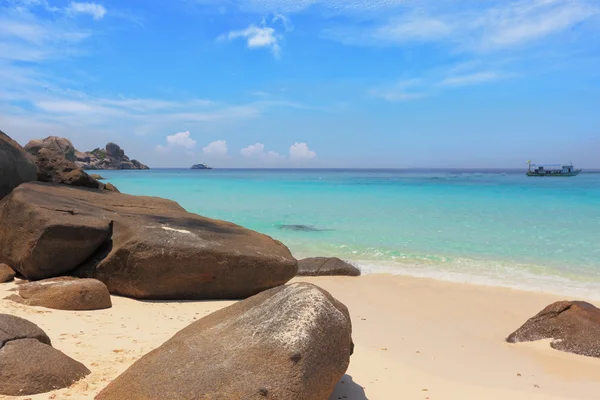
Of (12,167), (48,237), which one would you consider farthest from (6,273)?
(12,167)

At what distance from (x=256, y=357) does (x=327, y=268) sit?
275 inches

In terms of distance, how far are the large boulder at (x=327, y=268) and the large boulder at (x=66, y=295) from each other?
4.74m

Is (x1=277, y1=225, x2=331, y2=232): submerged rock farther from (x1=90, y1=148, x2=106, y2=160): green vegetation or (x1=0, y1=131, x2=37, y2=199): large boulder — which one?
(x1=90, y1=148, x2=106, y2=160): green vegetation

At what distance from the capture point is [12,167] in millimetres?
9047

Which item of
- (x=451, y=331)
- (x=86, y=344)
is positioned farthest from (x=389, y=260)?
(x=86, y=344)

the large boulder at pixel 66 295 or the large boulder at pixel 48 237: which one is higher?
the large boulder at pixel 48 237

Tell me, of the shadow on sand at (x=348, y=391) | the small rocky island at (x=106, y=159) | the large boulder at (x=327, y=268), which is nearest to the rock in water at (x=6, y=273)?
the shadow on sand at (x=348, y=391)

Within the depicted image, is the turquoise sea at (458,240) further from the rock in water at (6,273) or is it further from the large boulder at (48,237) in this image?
the rock in water at (6,273)

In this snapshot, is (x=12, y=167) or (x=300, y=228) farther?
(x=300, y=228)

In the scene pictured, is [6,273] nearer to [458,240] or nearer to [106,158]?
[458,240]

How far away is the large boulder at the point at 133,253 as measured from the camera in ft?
21.4

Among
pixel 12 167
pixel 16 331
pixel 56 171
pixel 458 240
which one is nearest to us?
pixel 16 331

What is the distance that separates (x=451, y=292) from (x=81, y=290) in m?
5.93

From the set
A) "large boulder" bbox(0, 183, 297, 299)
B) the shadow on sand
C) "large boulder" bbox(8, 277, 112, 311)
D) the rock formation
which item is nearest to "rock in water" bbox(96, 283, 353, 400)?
the shadow on sand
